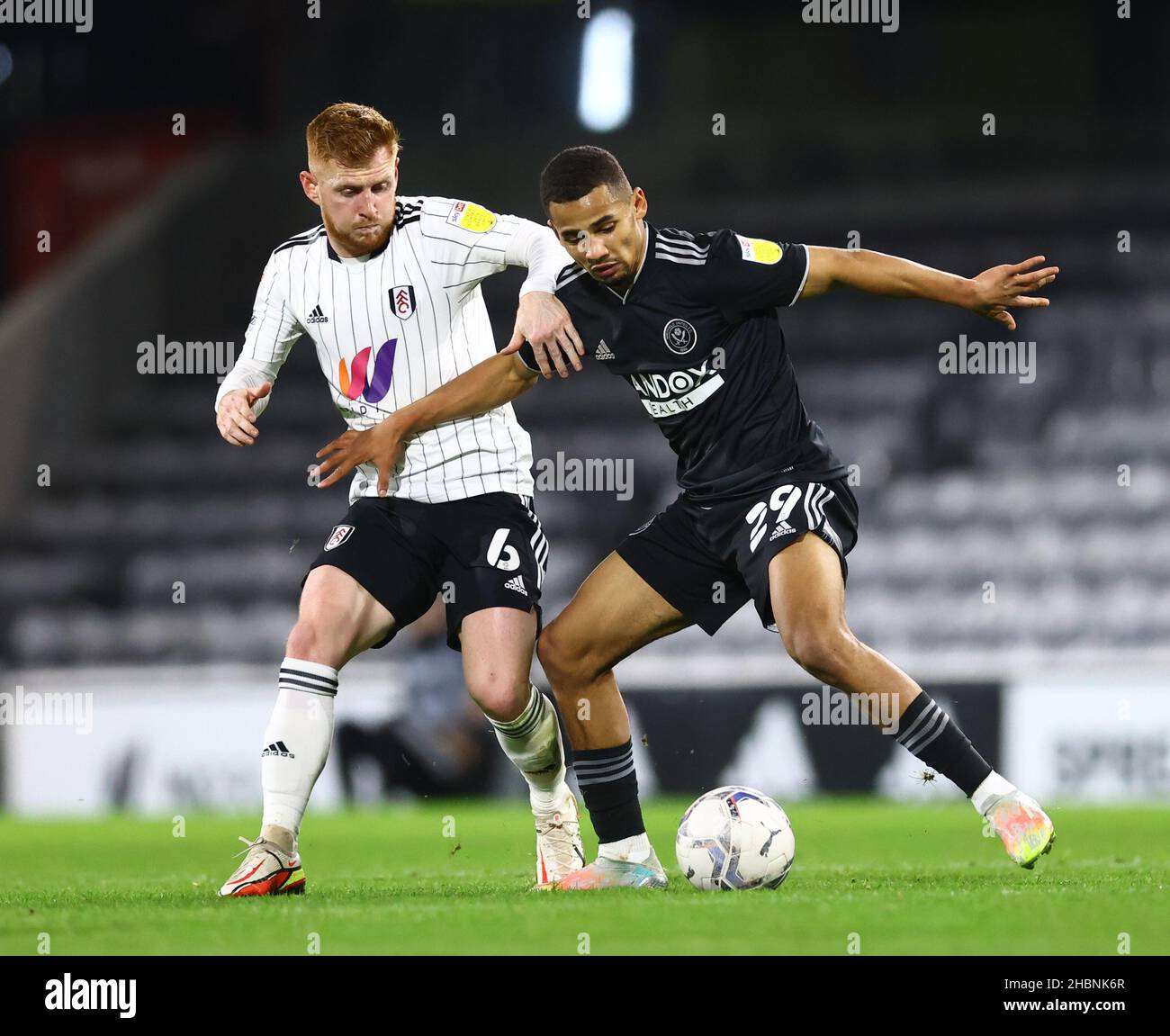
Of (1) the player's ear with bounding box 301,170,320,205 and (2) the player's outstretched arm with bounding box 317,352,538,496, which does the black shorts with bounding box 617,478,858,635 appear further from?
(1) the player's ear with bounding box 301,170,320,205

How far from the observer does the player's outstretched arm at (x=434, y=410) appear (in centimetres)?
499

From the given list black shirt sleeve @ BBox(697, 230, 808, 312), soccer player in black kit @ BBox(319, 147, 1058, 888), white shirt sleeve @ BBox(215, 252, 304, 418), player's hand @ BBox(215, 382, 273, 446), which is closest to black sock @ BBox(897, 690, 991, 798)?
soccer player in black kit @ BBox(319, 147, 1058, 888)

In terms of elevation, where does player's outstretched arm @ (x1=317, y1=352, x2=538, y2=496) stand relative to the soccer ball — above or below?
above

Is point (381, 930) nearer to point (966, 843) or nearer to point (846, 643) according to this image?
point (846, 643)

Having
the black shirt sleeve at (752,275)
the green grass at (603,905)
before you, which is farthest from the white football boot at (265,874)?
the black shirt sleeve at (752,275)

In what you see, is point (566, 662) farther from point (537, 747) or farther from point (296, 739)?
point (296, 739)

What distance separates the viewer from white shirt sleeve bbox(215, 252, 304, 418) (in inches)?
211

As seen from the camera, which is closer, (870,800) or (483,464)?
(483,464)

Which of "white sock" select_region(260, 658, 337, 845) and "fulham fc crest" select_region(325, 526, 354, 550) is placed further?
"fulham fc crest" select_region(325, 526, 354, 550)

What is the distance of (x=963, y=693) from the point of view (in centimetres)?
1043

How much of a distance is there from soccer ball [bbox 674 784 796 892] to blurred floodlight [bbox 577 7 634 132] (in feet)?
41.3

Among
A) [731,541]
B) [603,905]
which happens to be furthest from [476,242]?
[603,905]

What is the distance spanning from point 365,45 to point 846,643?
43.0 feet

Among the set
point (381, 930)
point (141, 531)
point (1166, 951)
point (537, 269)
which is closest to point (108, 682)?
point (141, 531)
